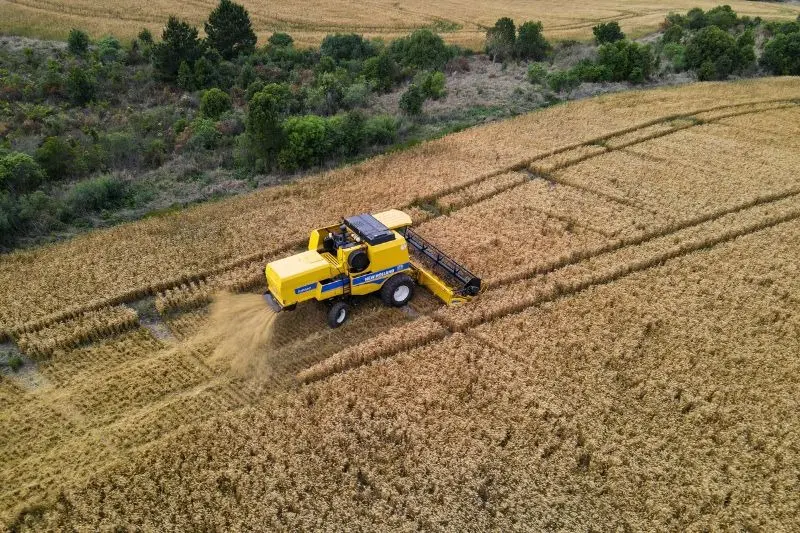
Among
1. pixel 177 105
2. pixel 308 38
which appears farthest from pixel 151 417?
pixel 308 38

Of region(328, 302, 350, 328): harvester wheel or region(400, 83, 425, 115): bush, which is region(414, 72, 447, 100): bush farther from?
region(328, 302, 350, 328): harvester wheel

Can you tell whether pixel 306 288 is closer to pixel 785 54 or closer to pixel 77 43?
pixel 77 43

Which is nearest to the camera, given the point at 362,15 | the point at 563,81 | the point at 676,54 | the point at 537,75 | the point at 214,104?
the point at 214,104

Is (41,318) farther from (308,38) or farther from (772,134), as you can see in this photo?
(308,38)

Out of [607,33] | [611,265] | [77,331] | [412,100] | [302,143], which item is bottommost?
[77,331]

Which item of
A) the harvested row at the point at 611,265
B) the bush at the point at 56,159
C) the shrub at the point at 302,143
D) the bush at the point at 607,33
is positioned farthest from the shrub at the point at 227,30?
the harvested row at the point at 611,265

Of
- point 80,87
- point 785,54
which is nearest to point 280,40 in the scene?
point 80,87

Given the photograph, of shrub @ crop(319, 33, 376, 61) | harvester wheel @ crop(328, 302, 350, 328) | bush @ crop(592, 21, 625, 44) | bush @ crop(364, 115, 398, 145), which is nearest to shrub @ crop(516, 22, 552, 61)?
bush @ crop(592, 21, 625, 44)
